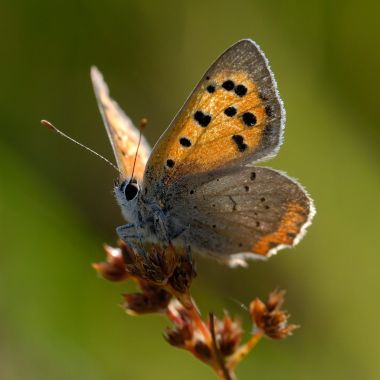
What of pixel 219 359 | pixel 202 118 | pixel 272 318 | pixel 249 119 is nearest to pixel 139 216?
pixel 202 118

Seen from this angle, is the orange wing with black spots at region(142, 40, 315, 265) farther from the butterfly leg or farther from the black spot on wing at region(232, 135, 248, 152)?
the butterfly leg

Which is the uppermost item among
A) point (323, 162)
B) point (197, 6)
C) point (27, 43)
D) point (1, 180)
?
point (197, 6)

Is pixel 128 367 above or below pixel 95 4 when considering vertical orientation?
below

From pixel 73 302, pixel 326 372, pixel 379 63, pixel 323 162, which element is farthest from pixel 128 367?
pixel 379 63

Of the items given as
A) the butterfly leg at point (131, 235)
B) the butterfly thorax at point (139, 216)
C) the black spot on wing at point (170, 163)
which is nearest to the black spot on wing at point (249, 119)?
the black spot on wing at point (170, 163)

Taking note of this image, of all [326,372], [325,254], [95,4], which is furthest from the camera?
[95,4]

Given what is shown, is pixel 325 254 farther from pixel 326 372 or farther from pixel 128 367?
pixel 128 367

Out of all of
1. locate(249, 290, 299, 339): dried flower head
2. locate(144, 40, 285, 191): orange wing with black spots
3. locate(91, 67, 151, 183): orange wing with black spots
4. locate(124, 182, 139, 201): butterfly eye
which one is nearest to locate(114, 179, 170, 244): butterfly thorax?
locate(124, 182, 139, 201): butterfly eye
